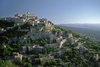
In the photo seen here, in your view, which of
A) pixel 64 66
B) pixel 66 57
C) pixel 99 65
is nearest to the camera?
pixel 64 66

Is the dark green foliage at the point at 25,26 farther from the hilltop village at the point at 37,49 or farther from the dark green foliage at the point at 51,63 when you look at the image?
the dark green foliage at the point at 51,63

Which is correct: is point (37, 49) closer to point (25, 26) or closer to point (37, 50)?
point (37, 50)

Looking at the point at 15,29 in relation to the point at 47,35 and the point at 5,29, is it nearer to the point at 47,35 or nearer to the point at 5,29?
the point at 5,29

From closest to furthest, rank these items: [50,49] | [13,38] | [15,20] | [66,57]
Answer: [66,57]
[50,49]
[13,38]
[15,20]

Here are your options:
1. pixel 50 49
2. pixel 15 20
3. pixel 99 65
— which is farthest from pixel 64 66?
pixel 15 20

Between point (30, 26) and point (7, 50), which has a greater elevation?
point (30, 26)

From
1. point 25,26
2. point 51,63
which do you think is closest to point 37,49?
point 51,63

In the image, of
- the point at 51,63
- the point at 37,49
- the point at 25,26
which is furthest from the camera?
the point at 25,26

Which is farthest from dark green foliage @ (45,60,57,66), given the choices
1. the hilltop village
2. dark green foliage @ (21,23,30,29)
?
dark green foliage @ (21,23,30,29)
